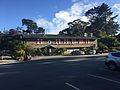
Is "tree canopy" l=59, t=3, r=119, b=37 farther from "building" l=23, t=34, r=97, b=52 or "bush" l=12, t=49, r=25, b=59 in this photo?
"bush" l=12, t=49, r=25, b=59

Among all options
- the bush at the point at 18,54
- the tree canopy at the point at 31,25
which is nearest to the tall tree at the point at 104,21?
the tree canopy at the point at 31,25

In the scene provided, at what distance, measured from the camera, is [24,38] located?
78125 millimetres

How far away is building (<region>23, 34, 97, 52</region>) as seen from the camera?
78.8 meters

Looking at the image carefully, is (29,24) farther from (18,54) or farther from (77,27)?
(18,54)

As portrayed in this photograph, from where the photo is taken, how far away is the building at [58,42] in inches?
3104

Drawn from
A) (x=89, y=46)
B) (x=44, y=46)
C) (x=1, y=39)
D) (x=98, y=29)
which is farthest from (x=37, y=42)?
(x=98, y=29)

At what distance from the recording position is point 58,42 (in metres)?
83.6

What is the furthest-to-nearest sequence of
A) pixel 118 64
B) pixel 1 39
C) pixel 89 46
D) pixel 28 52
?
pixel 89 46
pixel 1 39
pixel 28 52
pixel 118 64

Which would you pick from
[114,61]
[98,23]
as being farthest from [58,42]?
[114,61]

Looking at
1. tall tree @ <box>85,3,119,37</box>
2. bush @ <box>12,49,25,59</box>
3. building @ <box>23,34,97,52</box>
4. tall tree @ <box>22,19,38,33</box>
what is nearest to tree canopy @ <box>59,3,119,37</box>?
tall tree @ <box>85,3,119,37</box>

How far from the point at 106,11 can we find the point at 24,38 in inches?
2327

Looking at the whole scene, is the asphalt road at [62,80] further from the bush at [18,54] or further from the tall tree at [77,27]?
the tall tree at [77,27]

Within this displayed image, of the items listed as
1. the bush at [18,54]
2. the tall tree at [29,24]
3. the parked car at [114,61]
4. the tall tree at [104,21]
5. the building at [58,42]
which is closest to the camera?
the parked car at [114,61]

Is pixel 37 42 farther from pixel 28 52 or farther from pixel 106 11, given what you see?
pixel 106 11
